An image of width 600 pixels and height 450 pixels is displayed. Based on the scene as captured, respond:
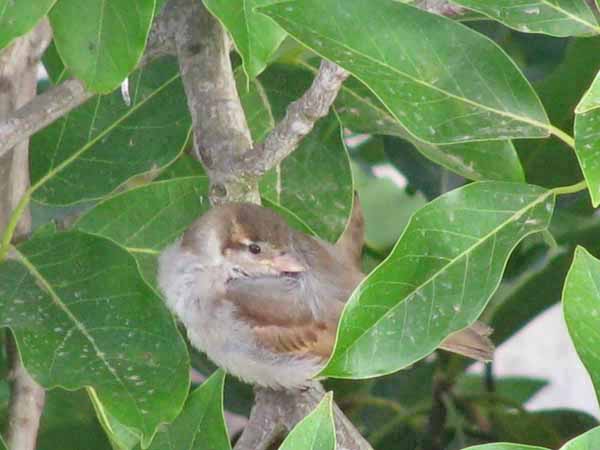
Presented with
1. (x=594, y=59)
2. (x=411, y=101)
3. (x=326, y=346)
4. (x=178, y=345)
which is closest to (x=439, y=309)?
(x=411, y=101)

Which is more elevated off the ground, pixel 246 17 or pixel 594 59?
pixel 246 17

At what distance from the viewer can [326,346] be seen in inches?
98.1

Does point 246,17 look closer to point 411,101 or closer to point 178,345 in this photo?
point 411,101

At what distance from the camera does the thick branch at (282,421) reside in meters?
1.99

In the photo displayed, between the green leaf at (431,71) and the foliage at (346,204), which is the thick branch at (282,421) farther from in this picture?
the green leaf at (431,71)

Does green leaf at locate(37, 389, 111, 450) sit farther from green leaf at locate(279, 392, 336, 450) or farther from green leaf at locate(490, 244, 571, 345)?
green leaf at locate(279, 392, 336, 450)

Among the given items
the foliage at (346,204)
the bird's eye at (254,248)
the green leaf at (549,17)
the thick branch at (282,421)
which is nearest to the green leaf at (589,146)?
the foliage at (346,204)

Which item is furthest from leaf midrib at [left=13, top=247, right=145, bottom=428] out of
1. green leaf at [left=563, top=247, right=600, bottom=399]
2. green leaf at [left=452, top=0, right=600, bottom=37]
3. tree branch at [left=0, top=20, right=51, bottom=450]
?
green leaf at [left=452, top=0, right=600, bottom=37]

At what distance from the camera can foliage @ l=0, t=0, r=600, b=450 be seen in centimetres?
164

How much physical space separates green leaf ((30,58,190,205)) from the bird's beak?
0.42 metres

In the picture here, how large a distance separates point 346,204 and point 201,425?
635mm

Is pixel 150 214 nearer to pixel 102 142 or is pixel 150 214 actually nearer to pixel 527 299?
pixel 102 142

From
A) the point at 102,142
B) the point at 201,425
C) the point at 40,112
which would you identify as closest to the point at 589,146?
the point at 201,425

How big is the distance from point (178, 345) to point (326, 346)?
2.05ft
